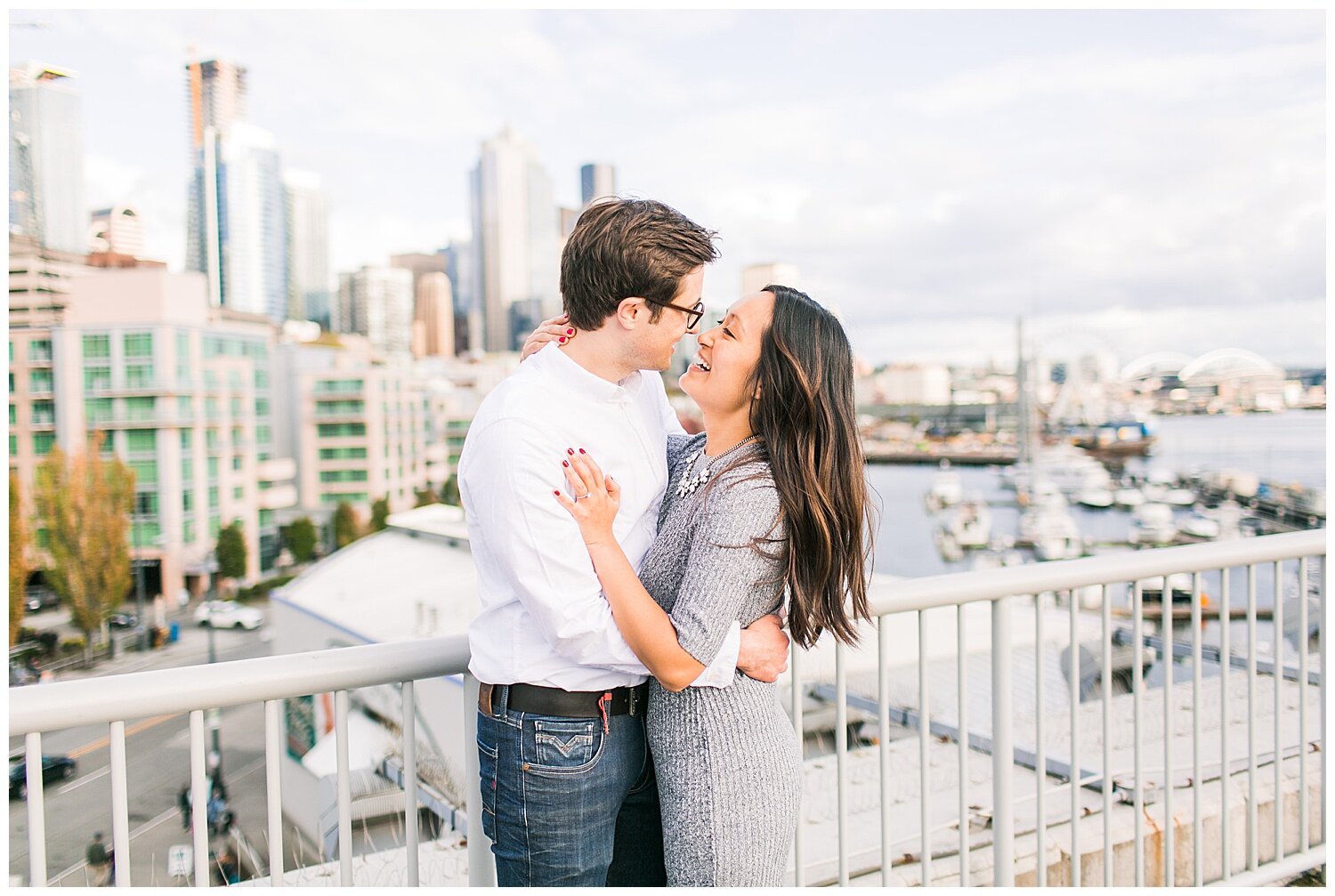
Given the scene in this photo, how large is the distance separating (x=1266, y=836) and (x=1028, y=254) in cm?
6630

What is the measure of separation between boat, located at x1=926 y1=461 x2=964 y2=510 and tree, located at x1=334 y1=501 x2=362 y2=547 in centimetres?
3071

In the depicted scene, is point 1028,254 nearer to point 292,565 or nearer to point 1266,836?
point 292,565

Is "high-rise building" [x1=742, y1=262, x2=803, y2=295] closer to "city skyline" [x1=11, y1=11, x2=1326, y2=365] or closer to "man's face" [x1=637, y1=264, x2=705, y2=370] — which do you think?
"man's face" [x1=637, y1=264, x2=705, y2=370]

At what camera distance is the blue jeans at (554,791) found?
1.22 meters

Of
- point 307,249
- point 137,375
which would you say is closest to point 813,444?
point 137,375

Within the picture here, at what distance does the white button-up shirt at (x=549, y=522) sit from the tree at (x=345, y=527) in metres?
44.8

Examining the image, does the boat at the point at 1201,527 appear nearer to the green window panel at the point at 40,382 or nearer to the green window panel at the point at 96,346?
the green window panel at the point at 96,346

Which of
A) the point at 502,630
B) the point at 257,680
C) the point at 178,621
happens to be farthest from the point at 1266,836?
the point at 178,621

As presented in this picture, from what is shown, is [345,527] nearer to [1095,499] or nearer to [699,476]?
[1095,499]

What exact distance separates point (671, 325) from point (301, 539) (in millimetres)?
44872

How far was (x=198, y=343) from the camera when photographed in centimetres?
4028

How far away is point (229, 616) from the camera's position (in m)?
34.7

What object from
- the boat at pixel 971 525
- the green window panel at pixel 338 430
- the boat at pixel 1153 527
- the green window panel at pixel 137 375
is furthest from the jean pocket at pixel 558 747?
the boat at pixel 971 525

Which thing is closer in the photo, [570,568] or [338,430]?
[570,568]
